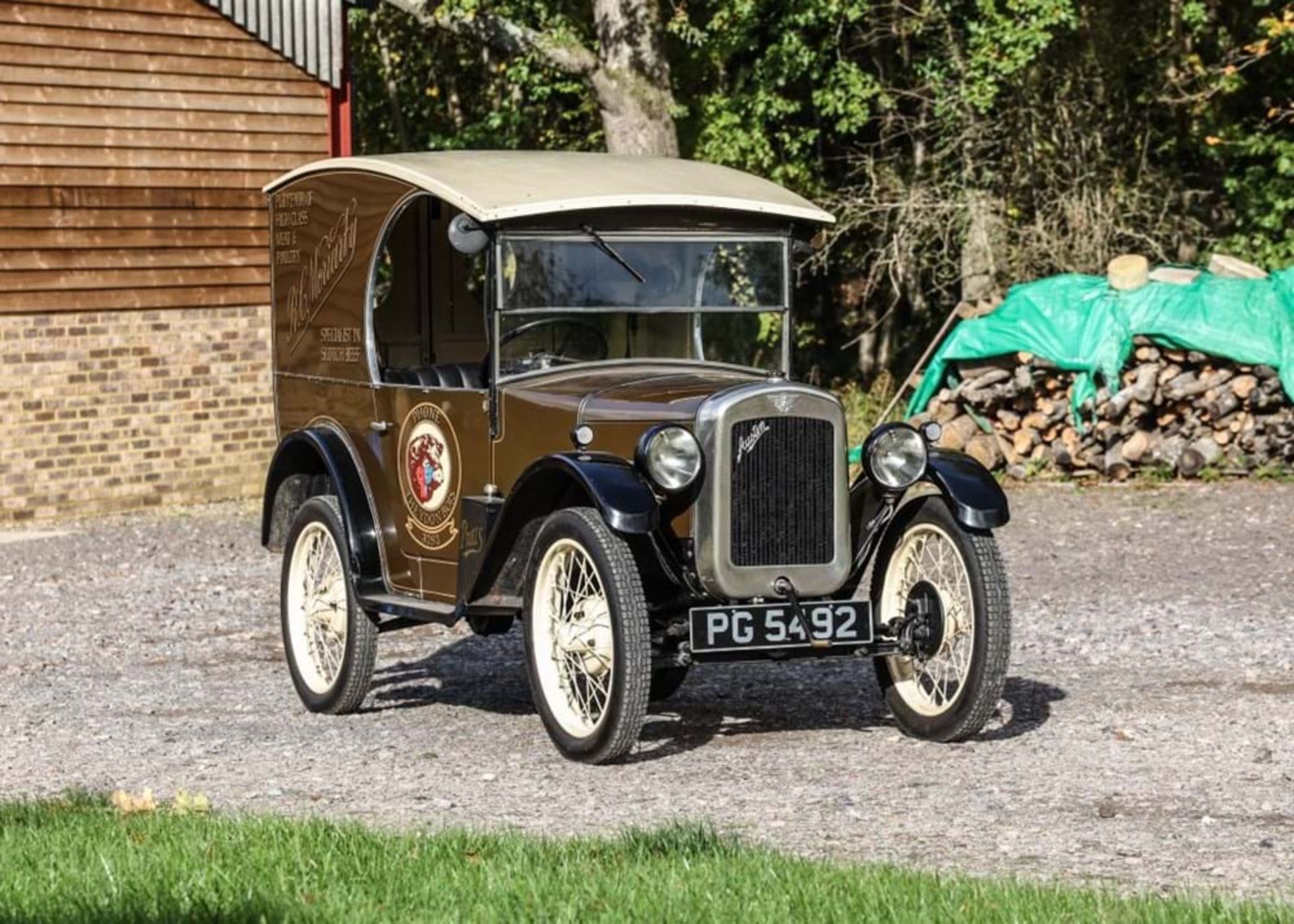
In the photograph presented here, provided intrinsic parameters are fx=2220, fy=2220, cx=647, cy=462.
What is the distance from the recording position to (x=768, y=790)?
7.17 metres

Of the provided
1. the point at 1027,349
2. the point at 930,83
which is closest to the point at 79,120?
the point at 1027,349

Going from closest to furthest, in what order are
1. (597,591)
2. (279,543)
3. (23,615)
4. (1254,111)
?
(597,591) → (279,543) → (23,615) → (1254,111)

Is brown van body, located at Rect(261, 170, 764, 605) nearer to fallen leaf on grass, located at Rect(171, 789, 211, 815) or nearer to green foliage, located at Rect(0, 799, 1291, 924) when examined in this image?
fallen leaf on grass, located at Rect(171, 789, 211, 815)

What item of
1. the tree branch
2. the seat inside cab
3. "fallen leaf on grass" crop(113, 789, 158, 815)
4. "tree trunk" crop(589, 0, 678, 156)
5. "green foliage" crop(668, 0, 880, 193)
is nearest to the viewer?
"fallen leaf on grass" crop(113, 789, 158, 815)

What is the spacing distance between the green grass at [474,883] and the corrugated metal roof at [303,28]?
40.9 feet

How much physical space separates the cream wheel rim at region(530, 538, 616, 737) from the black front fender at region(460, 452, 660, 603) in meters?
0.24

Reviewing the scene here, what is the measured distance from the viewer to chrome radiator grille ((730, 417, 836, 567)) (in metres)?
7.68

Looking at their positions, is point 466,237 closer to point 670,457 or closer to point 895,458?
point 670,457

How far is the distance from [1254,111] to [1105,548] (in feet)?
43.4

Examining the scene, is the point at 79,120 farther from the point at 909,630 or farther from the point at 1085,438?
the point at 909,630

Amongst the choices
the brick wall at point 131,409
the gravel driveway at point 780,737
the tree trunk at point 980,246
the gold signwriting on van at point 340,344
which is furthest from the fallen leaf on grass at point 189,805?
the tree trunk at point 980,246

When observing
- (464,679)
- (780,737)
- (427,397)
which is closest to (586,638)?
(780,737)

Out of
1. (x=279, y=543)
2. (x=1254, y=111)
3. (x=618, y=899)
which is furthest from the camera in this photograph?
(x=1254, y=111)

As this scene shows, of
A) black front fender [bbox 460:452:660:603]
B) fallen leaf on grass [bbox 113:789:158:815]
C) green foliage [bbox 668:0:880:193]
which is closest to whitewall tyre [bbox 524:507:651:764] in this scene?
black front fender [bbox 460:452:660:603]
